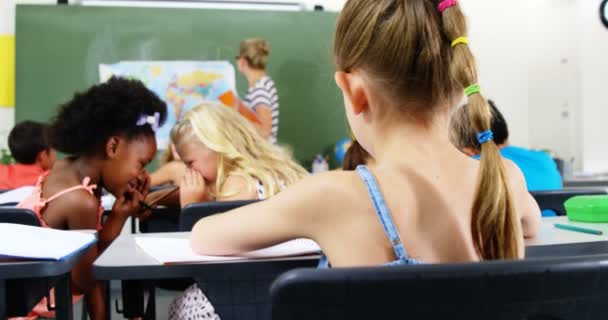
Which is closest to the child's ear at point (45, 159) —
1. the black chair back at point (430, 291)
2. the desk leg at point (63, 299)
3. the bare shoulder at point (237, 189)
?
the bare shoulder at point (237, 189)

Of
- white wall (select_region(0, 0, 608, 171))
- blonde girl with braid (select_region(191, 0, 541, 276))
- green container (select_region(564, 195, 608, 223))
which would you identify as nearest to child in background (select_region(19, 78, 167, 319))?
blonde girl with braid (select_region(191, 0, 541, 276))

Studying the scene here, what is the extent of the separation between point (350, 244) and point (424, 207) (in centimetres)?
12

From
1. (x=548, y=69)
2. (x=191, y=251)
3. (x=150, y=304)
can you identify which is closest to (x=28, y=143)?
(x=150, y=304)

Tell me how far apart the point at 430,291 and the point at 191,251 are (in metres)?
0.59

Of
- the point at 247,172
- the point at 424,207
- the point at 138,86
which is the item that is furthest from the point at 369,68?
the point at 138,86

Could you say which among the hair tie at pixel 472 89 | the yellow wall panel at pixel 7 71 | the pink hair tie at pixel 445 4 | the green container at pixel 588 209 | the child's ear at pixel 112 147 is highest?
the yellow wall panel at pixel 7 71

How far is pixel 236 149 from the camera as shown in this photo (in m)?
2.33

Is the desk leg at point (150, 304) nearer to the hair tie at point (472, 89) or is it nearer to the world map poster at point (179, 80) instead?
the hair tie at point (472, 89)

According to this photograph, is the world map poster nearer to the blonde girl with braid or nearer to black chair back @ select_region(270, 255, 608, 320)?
the blonde girl with braid

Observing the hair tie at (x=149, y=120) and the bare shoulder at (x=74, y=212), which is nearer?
the bare shoulder at (x=74, y=212)

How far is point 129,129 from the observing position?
7.07 feet

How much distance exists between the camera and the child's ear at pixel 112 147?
2070mm

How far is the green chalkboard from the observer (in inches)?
176

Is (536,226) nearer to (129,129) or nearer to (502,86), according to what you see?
(129,129)
